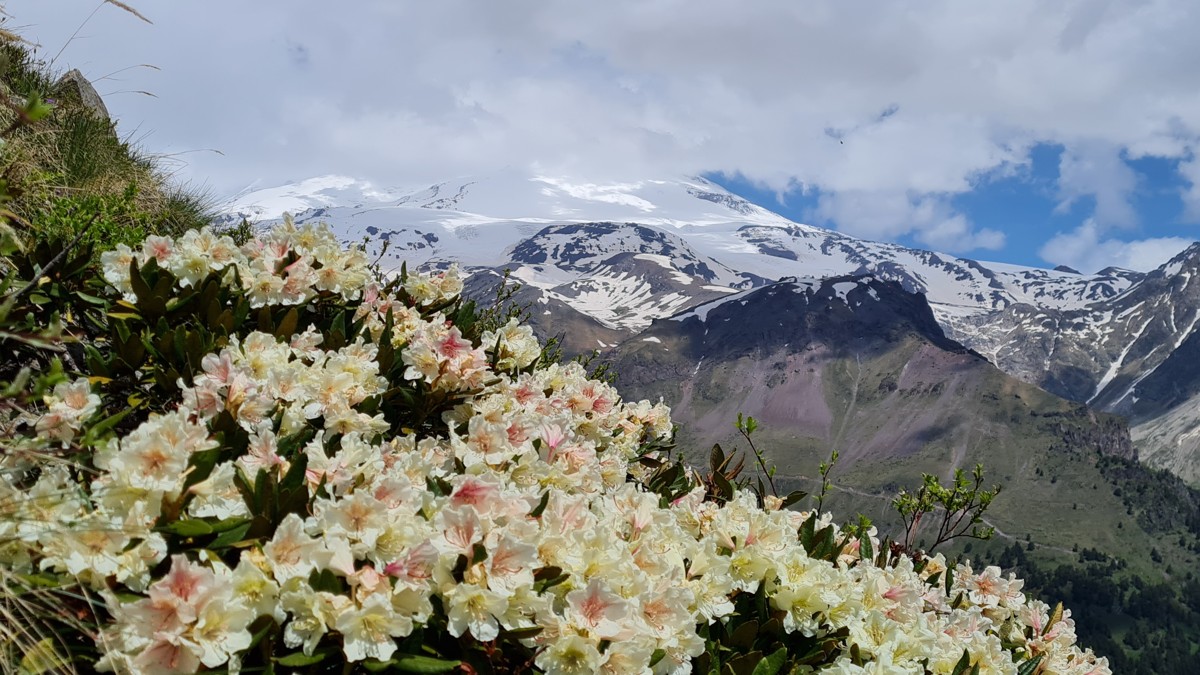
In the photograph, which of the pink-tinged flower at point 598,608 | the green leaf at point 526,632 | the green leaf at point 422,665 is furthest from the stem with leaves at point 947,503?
the green leaf at point 422,665

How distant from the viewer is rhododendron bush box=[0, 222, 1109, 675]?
73.5 inches

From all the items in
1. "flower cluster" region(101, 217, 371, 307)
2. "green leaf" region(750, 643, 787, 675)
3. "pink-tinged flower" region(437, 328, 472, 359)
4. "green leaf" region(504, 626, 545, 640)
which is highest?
"flower cluster" region(101, 217, 371, 307)

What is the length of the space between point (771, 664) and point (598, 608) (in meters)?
0.71

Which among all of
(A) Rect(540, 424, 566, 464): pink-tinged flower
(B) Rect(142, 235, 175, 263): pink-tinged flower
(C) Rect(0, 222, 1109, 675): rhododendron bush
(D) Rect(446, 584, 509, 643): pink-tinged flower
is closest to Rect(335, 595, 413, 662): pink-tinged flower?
(C) Rect(0, 222, 1109, 675): rhododendron bush

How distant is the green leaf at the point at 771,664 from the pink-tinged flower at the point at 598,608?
599mm

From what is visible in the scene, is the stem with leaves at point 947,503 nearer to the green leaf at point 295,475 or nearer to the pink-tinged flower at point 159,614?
the green leaf at point 295,475

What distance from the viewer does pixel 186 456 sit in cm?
202

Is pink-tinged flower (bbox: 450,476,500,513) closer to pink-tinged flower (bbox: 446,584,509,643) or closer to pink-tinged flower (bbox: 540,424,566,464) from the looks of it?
pink-tinged flower (bbox: 446,584,509,643)

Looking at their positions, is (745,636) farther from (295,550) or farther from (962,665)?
(295,550)

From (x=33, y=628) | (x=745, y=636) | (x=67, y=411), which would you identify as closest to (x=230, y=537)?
Result: (x=33, y=628)

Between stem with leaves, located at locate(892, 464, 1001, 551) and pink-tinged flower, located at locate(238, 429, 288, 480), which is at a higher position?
pink-tinged flower, located at locate(238, 429, 288, 480)

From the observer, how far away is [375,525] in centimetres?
206

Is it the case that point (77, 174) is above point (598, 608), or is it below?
above

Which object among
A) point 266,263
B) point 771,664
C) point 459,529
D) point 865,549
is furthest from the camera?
point 865,549
